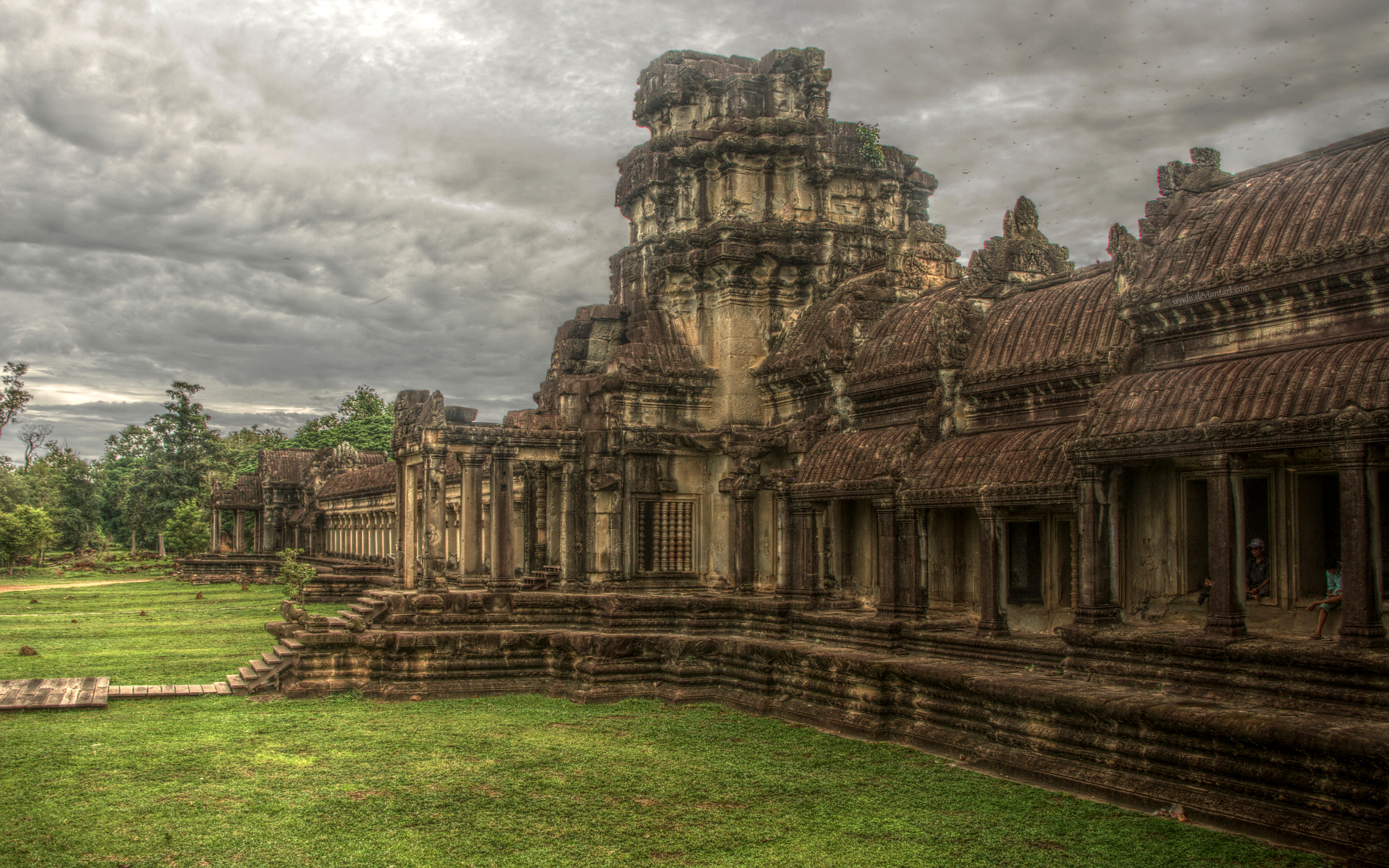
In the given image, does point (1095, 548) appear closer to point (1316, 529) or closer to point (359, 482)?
point (1316, 529)

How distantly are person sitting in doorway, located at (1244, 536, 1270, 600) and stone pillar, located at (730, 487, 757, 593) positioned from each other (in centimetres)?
820

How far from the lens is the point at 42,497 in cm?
7650

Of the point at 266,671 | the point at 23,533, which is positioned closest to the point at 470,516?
the point at 266,671

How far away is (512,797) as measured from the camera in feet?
33.4

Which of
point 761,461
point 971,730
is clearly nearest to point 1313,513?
point 971,730

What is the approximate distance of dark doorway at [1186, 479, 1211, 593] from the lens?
1148cm

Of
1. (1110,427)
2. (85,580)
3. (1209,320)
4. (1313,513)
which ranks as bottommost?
(85,580)

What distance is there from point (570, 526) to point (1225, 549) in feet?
38.8

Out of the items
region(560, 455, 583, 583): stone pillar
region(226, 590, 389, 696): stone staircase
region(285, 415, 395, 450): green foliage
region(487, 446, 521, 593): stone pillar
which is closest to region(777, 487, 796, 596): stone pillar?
region(560, 455, 583, 583): stone pillar

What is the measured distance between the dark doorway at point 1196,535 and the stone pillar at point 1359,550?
2520mm

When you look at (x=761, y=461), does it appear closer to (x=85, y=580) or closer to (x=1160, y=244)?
(x=1160, y=244)

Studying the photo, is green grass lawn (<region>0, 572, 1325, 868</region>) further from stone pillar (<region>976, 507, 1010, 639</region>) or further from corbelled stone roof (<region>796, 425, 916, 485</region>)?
corbelled stone roof (<region>796, 425, 916, 485</region>)

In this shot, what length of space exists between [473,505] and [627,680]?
5.17m

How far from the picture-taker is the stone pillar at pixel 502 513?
739 inches
